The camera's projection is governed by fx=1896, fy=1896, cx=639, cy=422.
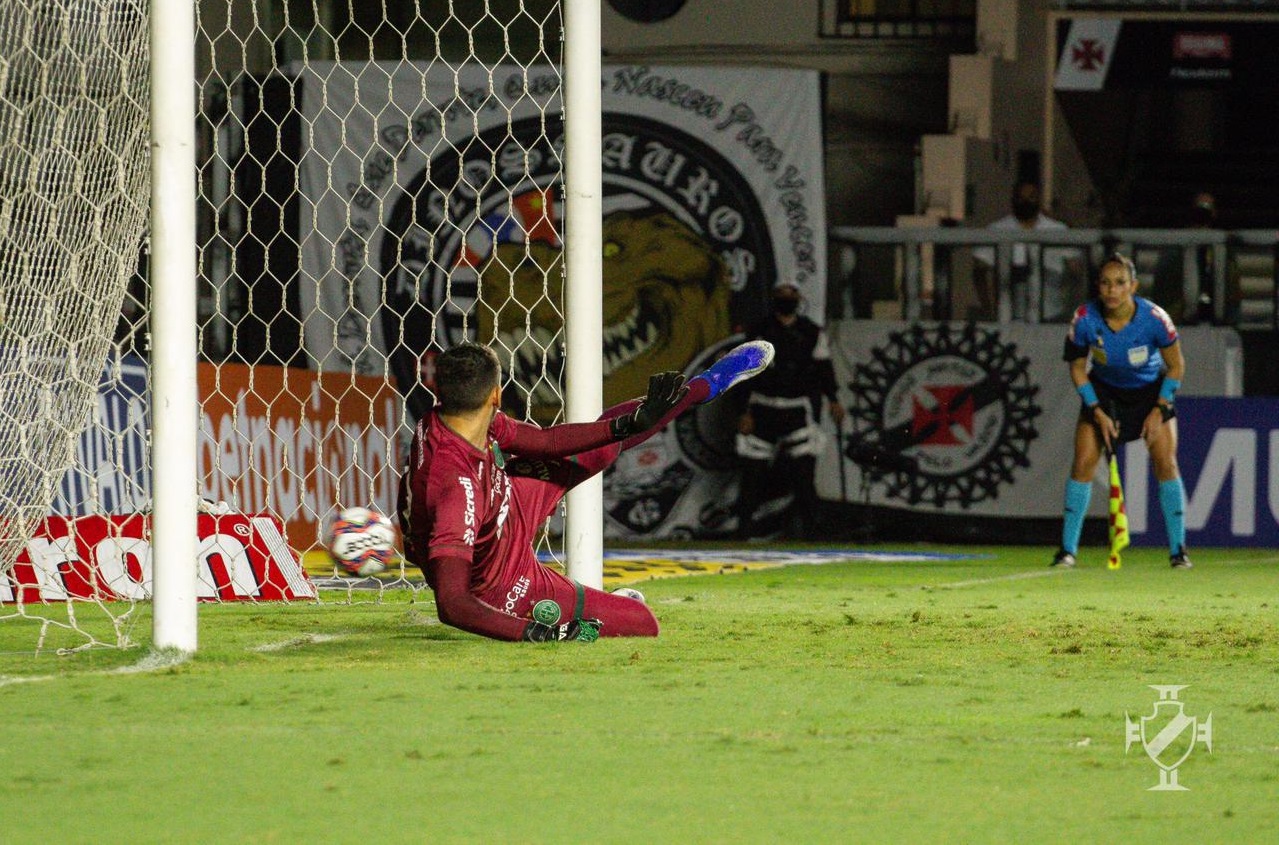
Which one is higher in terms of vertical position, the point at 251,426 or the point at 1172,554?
the point at 251,426

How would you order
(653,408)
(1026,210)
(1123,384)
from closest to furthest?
(653,408) → (1123,384) → (1026,210)

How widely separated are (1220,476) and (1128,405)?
2577mm

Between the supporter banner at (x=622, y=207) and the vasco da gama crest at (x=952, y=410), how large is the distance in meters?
0.74

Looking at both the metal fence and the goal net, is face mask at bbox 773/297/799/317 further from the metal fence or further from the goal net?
the goal net

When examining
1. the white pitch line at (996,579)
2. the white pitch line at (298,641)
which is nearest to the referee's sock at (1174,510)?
the white pitch line at (996,579)

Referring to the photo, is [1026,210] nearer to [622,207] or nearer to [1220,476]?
[1220,476]

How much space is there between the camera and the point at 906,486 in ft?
42.6

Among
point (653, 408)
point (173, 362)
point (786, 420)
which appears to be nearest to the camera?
point (173, 362)

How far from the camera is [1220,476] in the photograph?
1257 centimetres

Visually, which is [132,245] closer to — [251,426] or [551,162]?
[251,426]

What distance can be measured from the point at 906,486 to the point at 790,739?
30.7 ft

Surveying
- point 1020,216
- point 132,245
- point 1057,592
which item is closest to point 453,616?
point 132,245

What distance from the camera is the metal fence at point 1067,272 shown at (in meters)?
12.8

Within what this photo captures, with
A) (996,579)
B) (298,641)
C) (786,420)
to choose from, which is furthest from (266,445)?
(298,641)
